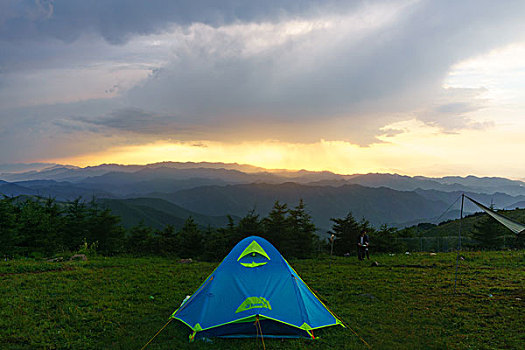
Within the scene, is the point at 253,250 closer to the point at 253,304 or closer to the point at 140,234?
the point at 253,304

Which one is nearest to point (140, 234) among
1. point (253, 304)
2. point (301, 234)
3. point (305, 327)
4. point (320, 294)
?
point (301, 234)

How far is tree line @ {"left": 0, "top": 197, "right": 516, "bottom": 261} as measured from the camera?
20578mm

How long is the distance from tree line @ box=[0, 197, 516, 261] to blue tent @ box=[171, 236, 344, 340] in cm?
1377

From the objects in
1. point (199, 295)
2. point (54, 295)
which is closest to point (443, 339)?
point (199, 295)

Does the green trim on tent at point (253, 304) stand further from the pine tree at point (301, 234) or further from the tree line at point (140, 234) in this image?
the pine tree at point (301, 234)

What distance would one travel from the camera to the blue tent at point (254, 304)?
25.8 ft

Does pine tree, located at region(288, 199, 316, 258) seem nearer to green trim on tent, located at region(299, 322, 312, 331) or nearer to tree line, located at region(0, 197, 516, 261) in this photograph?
tree line, located at region(0, 197, 516, 261)

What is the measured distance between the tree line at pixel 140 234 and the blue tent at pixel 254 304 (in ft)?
45.2

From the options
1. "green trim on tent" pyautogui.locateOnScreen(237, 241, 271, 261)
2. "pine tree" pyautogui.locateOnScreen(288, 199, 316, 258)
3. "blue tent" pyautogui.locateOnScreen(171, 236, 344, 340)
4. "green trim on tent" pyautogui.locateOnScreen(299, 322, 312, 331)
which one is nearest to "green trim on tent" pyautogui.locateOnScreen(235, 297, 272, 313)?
"blue tent" pyautogui.locateOnScreen(171, 236, 344, 340)

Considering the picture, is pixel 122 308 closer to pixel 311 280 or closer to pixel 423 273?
pixel 311 280

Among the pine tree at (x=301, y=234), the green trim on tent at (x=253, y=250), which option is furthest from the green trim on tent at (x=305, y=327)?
the pine tree at (x=301, y=234)

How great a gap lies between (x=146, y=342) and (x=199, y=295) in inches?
67.7

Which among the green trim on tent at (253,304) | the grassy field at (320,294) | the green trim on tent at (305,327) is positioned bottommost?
the grassy field at (320,294)

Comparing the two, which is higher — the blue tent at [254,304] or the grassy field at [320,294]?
the blue tent at [254,304]
